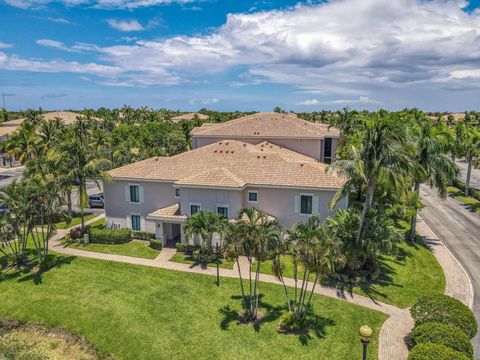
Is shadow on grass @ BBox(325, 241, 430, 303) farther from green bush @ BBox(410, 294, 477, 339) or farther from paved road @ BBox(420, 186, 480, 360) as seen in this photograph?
paved road @ BBox(420, 186, 480, 360)

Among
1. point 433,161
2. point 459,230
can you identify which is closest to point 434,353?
point 433,161

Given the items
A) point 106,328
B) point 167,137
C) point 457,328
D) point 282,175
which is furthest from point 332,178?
point 167,137

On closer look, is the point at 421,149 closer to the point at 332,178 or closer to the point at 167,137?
the point at 332,178

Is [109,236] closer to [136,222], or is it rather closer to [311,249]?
[136,222]

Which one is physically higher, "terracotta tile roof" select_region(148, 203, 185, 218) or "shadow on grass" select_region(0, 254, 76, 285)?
"terracotta tile roof" select_region(148, 203, 185, 218)

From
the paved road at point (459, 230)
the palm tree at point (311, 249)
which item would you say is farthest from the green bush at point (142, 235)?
the paved road at point (459, 230)

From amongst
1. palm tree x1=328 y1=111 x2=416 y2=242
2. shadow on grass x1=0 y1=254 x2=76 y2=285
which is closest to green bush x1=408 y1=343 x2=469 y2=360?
palm tree x1=328 y1=111 x2=416 y2=242
